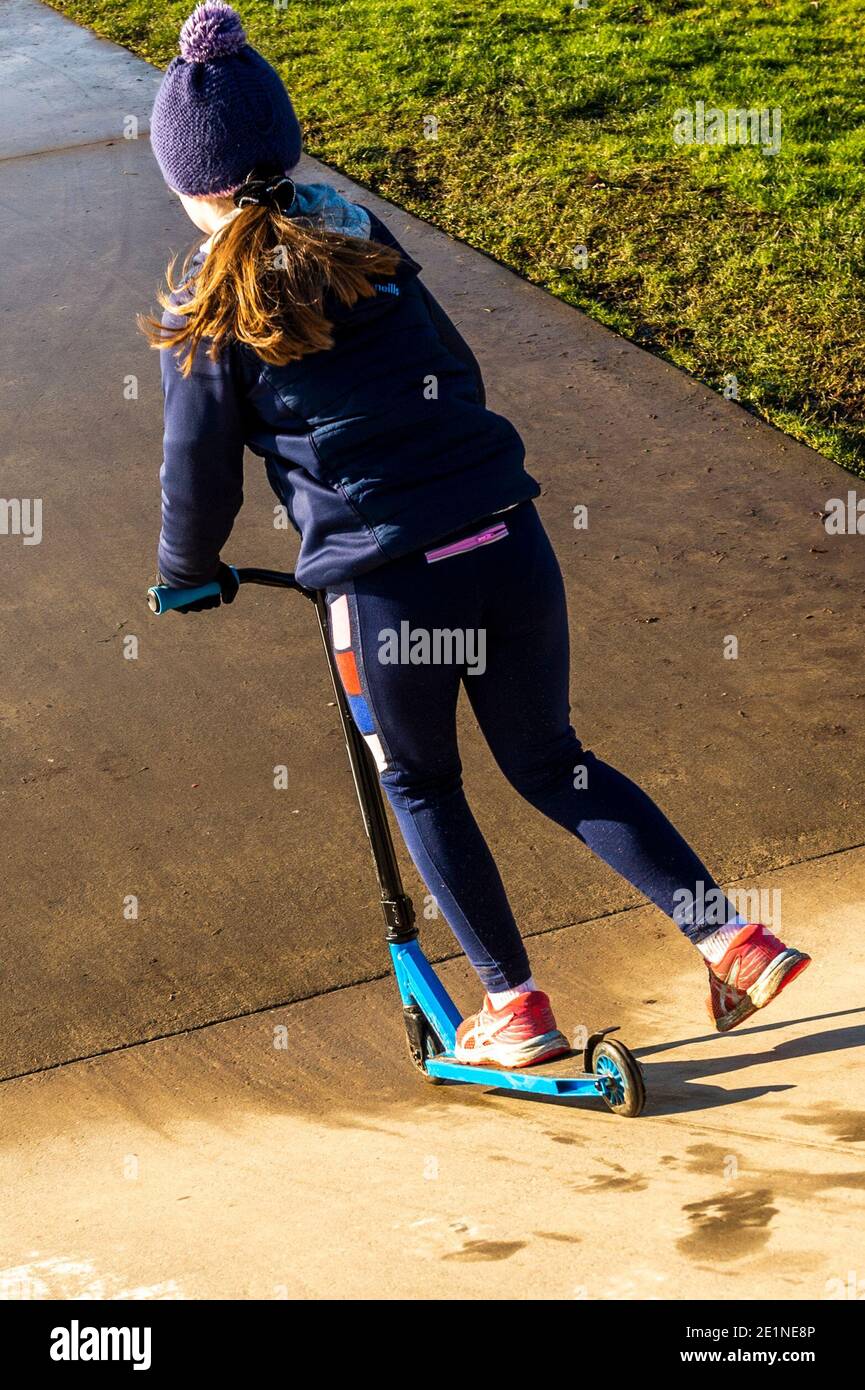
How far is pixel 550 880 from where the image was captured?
4.03 metres

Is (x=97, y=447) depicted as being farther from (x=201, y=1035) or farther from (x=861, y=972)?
(x=861, y=972)

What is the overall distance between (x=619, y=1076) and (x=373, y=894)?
1.17 meters

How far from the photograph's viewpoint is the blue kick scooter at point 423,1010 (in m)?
2.98

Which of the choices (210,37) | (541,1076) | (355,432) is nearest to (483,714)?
(355,432)

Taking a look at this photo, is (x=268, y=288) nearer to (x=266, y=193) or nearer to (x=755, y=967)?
(x=266, y=193)

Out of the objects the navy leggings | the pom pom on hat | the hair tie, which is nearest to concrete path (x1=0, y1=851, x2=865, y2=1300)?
the navy leggings

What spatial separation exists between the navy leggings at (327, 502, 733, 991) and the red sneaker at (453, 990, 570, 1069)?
0.18ft

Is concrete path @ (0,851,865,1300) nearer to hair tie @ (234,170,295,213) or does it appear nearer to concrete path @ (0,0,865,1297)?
concrete path @ (0,0,865,1297)

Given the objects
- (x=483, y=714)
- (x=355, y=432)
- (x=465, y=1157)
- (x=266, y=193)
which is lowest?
(x=465, y=1157)

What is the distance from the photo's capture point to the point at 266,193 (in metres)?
2.57

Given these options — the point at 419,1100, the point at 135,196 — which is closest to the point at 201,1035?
the point at 419,1100

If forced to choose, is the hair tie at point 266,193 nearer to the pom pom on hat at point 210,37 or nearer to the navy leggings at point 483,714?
the pom pom on hat at point 210,37

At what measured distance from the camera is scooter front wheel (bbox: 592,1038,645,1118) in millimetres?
2953
